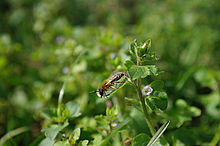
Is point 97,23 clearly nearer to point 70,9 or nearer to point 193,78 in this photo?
point 70,9

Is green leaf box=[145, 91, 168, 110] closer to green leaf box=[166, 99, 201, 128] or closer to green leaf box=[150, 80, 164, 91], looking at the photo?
green leaf box=[150, 80, 164, 91]

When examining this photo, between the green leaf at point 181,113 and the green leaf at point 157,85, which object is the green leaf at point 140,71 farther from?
the green leaf at point 181,113

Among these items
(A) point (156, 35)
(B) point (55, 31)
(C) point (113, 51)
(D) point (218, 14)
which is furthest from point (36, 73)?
(D) point (218, 14)

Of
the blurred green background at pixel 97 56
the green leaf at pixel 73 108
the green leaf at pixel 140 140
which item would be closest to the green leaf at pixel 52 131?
the green leaf at pixel 73 108

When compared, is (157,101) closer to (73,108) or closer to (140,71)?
(140,71)

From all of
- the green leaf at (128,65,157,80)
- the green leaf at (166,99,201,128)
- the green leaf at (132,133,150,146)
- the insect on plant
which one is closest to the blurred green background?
the green leaf at (166,99,201,128)

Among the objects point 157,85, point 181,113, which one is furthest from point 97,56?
point 157,85
